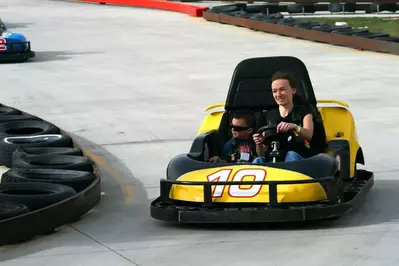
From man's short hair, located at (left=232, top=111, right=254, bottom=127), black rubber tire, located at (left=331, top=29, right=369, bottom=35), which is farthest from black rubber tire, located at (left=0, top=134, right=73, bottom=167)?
black rubber tire, located at (left=331, top=29, right=369, bottom=35)

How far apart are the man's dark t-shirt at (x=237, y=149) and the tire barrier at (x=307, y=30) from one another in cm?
1161

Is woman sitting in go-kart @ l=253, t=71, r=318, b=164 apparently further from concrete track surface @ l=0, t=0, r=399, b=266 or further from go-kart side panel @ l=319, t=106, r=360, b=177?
concrete track surface @ l=0, t=0, r=399, b=266

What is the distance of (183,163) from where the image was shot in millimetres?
7348

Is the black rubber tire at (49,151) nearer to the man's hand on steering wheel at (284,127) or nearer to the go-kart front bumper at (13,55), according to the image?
the man's hand on steering wheel at (284,127)

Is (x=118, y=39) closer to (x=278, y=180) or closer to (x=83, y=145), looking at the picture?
(x=83, y=145)

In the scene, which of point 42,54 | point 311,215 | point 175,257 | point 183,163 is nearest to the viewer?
point 175,257

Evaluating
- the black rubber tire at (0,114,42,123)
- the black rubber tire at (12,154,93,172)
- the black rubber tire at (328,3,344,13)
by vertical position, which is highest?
the black rubber tire at (12,154,93,172)

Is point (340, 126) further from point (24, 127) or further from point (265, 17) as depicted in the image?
point (265, 17)

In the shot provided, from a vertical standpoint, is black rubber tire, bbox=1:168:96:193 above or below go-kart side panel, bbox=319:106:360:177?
below

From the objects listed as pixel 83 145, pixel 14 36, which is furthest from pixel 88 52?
pixel 83 145

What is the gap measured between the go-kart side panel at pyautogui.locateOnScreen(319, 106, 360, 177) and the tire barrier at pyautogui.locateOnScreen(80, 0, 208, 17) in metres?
20.6

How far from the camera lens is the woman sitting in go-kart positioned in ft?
24.0


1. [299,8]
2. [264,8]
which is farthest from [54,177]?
[299,8]

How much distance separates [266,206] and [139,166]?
3.08 m
